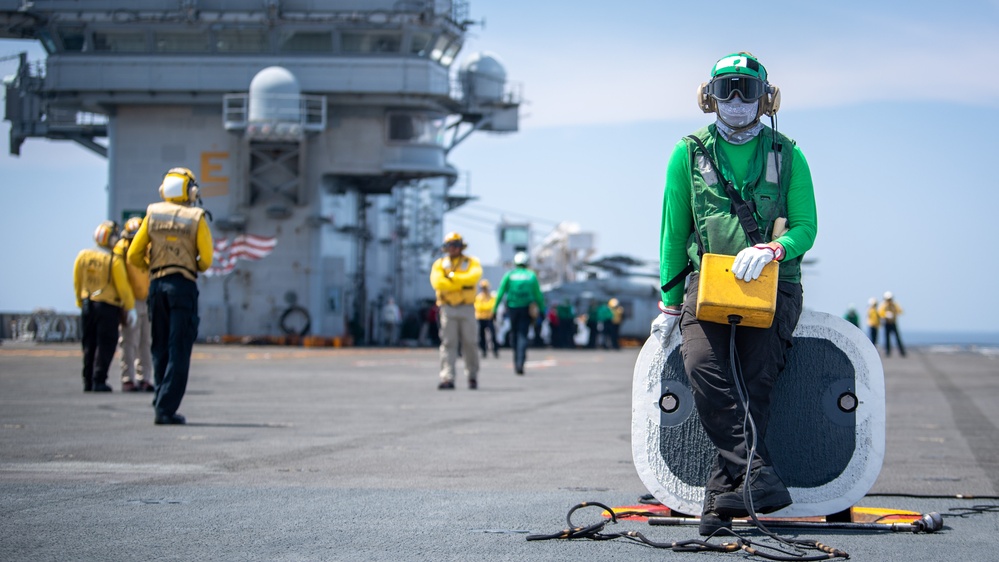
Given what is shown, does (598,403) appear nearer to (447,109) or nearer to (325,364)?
(325,364)

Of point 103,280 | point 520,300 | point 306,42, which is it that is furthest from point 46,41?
point 103,280

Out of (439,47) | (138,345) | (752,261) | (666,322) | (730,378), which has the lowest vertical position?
(138,345)

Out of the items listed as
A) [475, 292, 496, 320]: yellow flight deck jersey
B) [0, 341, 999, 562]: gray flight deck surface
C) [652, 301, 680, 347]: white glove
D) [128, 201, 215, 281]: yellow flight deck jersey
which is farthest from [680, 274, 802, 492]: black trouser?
[475, 292, 496, 320]: yellow flight deck jersey

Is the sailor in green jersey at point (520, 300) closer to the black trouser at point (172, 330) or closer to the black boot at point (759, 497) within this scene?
the black trouser at point (172, 330)

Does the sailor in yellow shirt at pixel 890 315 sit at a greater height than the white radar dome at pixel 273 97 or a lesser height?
lesser

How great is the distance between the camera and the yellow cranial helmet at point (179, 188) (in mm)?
10453

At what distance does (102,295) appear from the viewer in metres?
14.8

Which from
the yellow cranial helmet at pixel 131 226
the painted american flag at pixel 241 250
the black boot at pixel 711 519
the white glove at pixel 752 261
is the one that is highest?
the painted american flag at pixel 241 250

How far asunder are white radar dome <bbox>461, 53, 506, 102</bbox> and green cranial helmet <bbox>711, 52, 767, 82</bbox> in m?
44.9

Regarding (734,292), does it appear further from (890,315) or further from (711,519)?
(890,315)

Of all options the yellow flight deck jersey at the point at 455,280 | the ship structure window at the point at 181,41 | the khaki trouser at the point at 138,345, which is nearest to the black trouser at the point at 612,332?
the ship structure window at the point at 181,41

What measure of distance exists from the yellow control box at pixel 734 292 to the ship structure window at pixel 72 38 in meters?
Answer: 42.3

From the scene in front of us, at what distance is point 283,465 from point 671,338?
3.32 metres

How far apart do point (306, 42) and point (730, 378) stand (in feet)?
133
